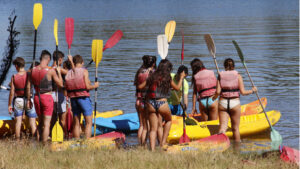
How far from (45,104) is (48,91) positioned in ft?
0.69

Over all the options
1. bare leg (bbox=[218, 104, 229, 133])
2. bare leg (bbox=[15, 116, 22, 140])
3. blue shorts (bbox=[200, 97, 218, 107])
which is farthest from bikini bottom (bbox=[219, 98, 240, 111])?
bare leg (bbox=[15, 116, 22, 140])

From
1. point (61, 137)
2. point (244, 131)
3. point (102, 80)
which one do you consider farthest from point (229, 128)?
point (102, 80)

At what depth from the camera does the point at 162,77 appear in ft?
26.8

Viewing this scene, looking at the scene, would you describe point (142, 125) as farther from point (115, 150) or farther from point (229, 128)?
point (229, 128)

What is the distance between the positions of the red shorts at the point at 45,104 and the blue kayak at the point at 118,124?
1.86 meters

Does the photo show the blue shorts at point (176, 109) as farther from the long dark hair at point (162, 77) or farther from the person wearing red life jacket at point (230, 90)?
the long dark hair at point (162, 77)

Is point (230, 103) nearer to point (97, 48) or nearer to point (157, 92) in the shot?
point (157, 92)

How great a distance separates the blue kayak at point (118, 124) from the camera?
34.7 feet

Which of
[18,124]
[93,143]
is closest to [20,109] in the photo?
[18,124]

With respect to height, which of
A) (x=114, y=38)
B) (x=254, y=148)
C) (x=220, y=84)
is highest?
(x=114, y=38)

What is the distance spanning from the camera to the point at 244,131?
1015 centimetres

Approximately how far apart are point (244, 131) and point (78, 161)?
12.9 ft

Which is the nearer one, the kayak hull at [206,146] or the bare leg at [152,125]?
the kayak hull at [206,146]

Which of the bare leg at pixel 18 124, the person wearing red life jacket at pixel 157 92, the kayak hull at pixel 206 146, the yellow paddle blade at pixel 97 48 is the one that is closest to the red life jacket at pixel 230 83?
the kayak hull at pixel 206 146
